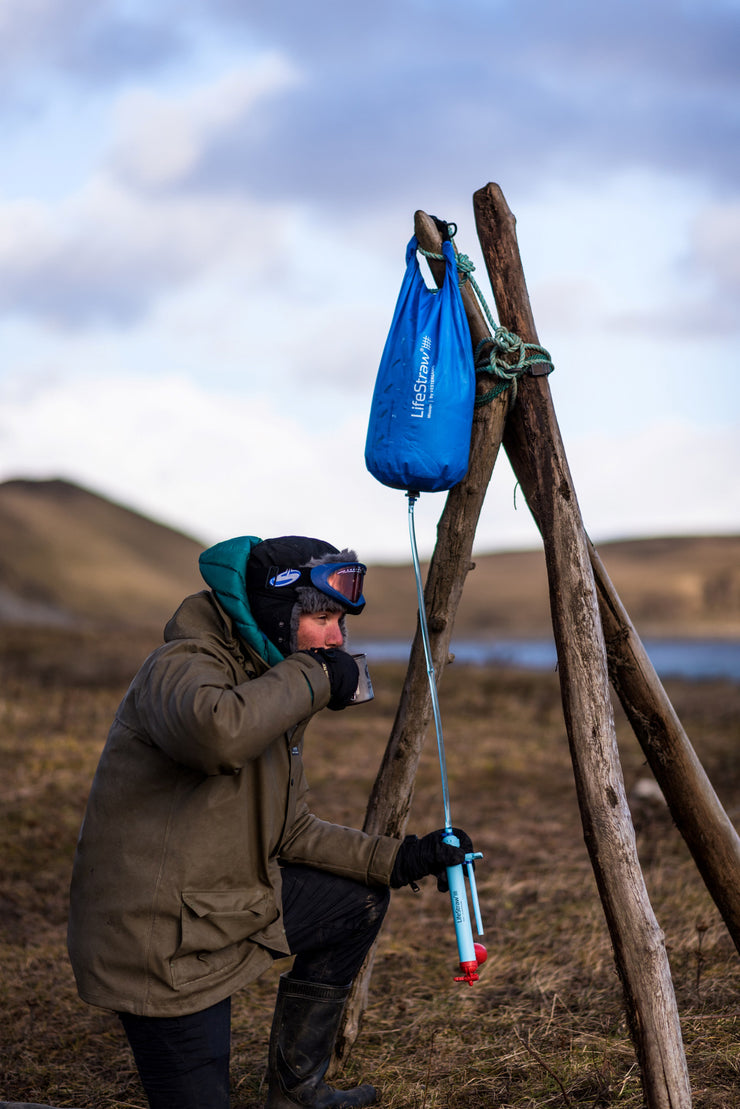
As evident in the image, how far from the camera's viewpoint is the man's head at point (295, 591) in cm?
300

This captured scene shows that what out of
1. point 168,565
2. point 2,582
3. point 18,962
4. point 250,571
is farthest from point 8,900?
point 168,565

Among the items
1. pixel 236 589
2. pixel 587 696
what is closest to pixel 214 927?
pixel 236 589

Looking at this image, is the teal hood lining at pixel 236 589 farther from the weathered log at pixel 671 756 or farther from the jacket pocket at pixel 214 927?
the weathered log at pixel 671 756

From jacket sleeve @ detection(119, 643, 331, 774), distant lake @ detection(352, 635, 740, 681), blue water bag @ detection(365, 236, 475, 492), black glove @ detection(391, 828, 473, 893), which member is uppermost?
distant lake @ detection(352, 635, 740, 681)

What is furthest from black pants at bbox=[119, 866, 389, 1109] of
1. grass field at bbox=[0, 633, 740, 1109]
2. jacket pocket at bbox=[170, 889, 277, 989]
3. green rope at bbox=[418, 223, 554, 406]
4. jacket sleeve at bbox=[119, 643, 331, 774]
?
green rope at bbox=[418, 223, 554, 406]

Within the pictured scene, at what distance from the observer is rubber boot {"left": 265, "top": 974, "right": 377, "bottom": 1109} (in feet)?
11.1

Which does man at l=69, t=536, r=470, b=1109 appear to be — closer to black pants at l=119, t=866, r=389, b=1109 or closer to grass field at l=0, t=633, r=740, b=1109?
black pants at l=119, t=866, r=389, b=1109

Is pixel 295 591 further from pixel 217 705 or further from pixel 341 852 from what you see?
pixel 341 852

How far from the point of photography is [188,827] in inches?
112

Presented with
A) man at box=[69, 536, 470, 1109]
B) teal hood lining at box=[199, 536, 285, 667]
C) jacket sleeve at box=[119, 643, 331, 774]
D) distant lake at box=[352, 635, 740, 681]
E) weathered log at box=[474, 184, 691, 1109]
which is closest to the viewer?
jacket sleeve at box=[119, 643, 331, 774]

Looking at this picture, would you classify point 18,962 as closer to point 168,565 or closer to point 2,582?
point 2,582

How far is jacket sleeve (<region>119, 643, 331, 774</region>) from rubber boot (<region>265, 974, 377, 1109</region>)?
3.85 ft

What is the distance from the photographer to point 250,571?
3018 mm

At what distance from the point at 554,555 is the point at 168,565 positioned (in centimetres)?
11611
